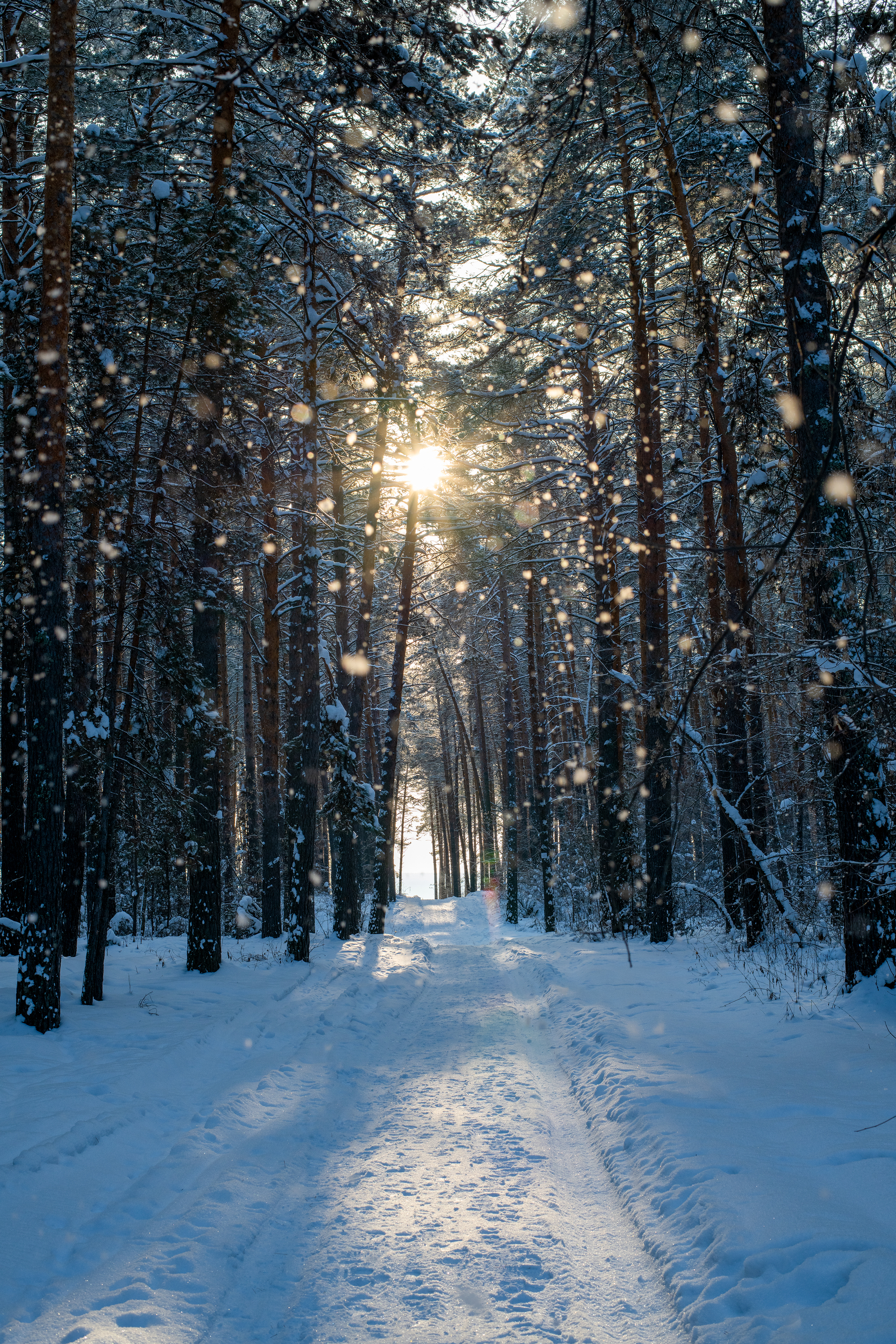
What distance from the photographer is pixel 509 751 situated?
27328 mm

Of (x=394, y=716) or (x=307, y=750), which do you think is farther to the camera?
(x=394, y=716)

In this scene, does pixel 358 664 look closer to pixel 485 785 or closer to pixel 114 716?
pixel 114 716

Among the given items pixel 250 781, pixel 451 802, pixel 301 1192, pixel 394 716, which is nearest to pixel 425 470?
pixel 394 716

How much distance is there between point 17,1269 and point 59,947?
161 inches

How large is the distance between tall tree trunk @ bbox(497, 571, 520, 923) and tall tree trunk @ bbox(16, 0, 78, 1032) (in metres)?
17.9

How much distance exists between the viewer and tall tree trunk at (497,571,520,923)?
2558 cm

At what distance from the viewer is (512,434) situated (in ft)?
45.9

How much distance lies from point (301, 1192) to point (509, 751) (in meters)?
23.1

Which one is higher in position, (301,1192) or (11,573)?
(11,573)

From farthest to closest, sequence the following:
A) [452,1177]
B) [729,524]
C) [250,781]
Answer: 1. [250,781]
2. [729,524]
3. [452,1177]

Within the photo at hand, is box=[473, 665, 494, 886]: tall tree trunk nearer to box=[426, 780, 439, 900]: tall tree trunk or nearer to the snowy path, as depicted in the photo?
box=[426, 780, 439, 900]: tall tree trunk

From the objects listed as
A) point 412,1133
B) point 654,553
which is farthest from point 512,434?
point 412,1133

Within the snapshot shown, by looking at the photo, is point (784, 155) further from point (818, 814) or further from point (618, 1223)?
point (818, 814)

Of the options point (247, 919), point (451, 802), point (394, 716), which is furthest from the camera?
point (451, 802)
